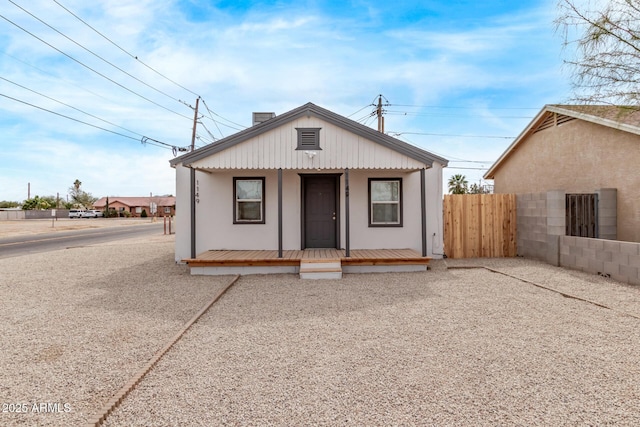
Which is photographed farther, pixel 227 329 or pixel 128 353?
pixel 227 329

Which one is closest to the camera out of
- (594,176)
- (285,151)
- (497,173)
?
(285,151)

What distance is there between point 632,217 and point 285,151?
32.1 feet

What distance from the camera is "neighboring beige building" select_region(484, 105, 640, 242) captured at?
9.65m

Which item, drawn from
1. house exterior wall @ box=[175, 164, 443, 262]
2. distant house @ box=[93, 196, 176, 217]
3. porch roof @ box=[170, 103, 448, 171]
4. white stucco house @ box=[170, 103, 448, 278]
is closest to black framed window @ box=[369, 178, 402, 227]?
white stucco house @ box=[170, 103, 448, 278]

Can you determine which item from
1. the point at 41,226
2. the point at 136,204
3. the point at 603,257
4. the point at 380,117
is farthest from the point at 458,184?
the point at 136,204

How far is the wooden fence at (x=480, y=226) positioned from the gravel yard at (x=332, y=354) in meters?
3.48

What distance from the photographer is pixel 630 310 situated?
570cm

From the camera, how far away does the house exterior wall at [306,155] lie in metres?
9.28

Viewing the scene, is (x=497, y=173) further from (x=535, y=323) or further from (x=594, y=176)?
(x=535, y=323)

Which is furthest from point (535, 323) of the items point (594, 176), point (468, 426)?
point (594, 176)

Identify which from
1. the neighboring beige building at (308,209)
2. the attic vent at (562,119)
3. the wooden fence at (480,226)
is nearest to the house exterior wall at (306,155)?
the neighboring beige building at (308,209)

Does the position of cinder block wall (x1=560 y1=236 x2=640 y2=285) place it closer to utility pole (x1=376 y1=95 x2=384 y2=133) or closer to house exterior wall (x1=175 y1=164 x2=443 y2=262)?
house exterior wall (x1=175 y1=164 x2=443 y2=262)

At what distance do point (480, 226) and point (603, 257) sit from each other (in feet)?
11.2

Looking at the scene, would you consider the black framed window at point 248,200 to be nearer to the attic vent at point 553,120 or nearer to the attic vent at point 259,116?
the attic vent at point 259,116
